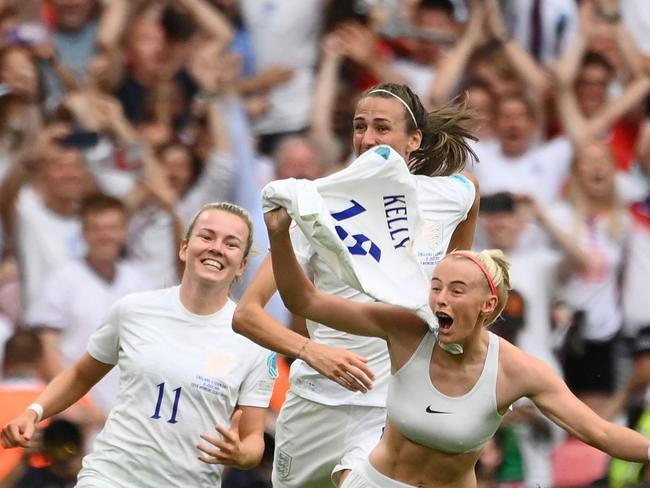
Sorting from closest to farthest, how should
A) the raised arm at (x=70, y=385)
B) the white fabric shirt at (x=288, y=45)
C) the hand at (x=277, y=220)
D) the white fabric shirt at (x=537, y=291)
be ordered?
the hand at (x=277, y=220)
the raised arm at (x=70, y=385)
the white fabric shirt at (x=537, y=291)
the white fabric shirt at (x=288, y=45)

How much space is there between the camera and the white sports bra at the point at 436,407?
4797 millimetres

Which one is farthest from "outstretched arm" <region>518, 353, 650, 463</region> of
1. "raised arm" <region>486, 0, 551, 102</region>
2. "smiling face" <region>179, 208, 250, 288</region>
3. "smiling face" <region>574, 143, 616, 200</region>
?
"raised arm" <region>486, 0, 551, 102</region>

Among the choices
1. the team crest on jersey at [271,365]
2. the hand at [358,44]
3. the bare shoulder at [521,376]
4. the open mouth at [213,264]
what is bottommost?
the team crest on jersey at [271,365]

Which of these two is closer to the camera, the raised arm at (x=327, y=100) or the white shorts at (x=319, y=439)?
the white shorts at (x=319, y=439)

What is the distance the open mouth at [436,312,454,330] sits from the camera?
4.67 meters

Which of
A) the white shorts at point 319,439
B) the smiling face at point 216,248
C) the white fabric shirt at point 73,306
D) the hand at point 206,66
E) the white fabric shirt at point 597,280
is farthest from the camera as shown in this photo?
the hand at point 206,66

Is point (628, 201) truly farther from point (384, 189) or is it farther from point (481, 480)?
point (384, 189)

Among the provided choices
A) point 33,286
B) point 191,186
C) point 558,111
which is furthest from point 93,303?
point 558,111

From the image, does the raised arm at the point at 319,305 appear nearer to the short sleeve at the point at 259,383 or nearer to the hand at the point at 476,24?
the short sleeve at the point at 259,383

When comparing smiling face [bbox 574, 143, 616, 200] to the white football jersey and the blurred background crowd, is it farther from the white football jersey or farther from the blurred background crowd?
the white football jersey

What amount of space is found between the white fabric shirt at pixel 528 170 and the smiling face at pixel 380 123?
140 inches

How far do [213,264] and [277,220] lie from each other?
45.4 inches

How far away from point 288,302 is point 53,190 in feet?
12.2

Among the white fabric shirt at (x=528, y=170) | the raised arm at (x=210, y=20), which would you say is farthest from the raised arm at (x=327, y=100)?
the white fabric shirt at (x=528, y=170)
